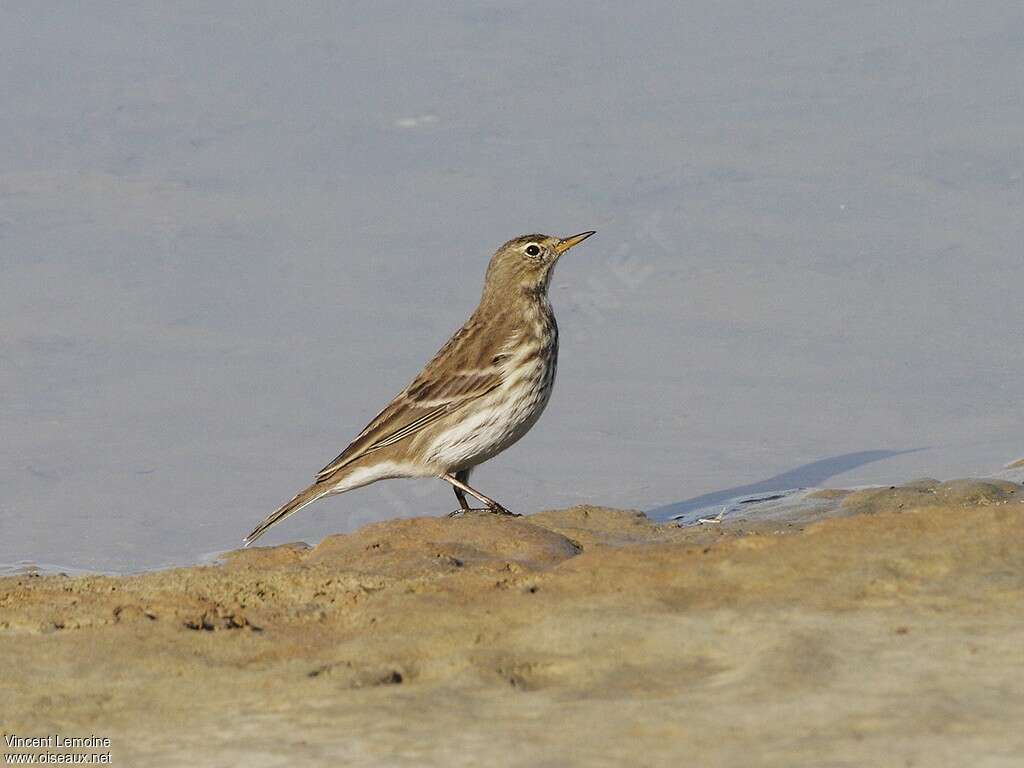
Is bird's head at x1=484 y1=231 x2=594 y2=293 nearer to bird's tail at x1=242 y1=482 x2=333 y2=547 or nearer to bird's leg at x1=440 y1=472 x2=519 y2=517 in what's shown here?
bird's leg at x1=440 y1=472 x2=519 y2=517

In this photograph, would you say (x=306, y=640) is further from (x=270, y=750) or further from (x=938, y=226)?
(x=938, y=226)

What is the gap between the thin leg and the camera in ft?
37.4

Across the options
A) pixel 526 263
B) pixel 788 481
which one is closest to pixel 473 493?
pixel 526 263

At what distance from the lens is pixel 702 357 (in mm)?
13531

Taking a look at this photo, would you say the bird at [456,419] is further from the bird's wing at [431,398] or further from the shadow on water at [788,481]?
the shadow on water at [788,481]

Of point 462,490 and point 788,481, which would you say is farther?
point 788,481

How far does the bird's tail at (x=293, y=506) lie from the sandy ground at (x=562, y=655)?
2908 millimetres

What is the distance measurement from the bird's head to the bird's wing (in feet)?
2.52

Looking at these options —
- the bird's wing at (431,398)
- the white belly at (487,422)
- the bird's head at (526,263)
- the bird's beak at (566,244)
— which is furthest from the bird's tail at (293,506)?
the bird's beak at (566,244)

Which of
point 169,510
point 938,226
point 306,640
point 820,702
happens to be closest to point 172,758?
point 306,640

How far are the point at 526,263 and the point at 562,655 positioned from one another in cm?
677

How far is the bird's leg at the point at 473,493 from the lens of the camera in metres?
10.9

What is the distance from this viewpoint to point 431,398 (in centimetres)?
1142

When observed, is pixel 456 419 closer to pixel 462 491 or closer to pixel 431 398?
pixel 431 398
